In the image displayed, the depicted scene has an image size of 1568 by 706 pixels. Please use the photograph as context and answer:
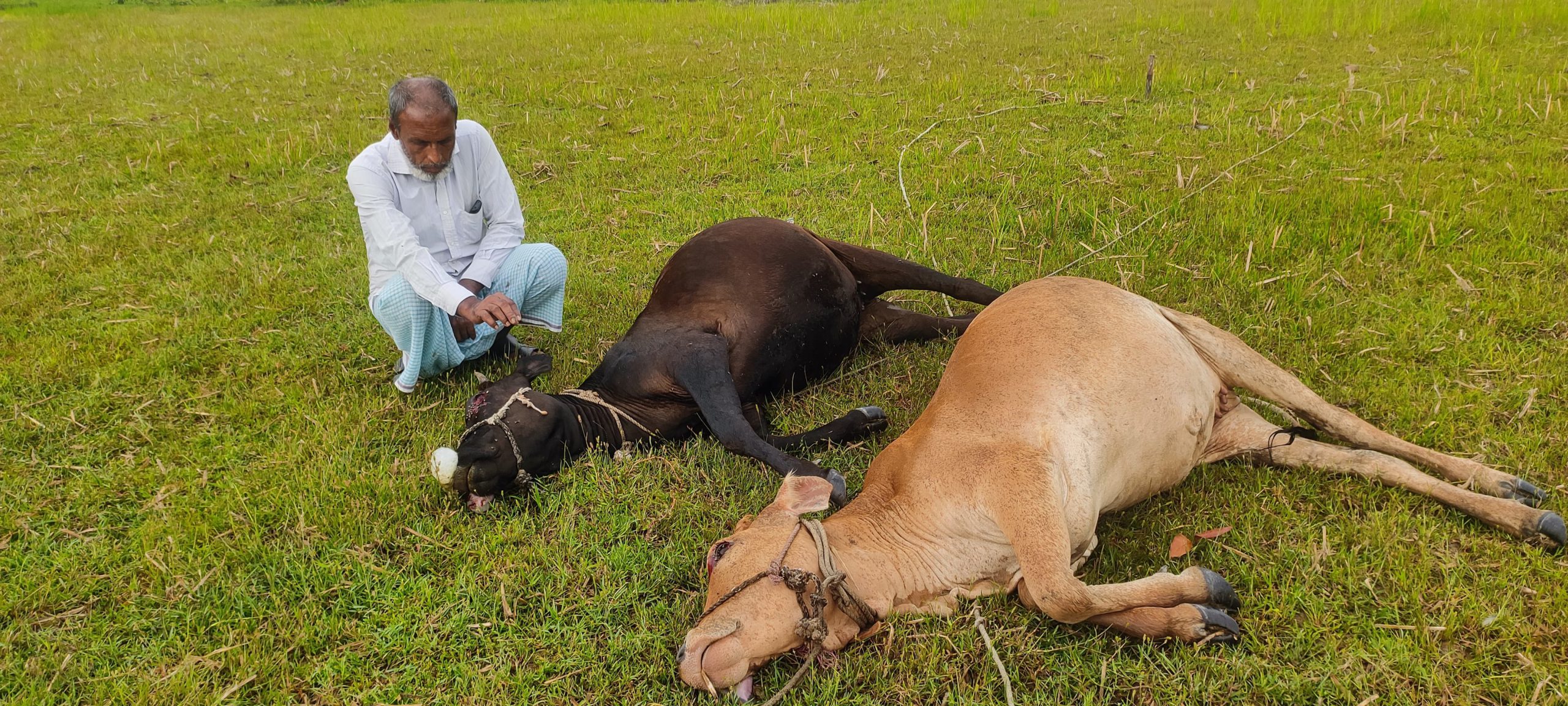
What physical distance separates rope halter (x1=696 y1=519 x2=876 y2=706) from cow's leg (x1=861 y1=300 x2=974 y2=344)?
105 inches

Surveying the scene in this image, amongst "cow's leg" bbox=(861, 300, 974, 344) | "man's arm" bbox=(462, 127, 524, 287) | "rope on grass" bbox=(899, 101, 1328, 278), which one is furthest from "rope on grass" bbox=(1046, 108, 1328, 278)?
"man's arm" bbox=(462, 127, 524, 287)

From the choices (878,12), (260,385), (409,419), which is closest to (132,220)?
(260,385)

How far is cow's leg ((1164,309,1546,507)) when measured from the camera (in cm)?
383

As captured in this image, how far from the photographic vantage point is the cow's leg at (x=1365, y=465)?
140 inches

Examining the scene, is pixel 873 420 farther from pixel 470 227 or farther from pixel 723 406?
pixel 470 227

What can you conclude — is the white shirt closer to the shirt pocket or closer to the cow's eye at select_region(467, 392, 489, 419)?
the shirt pocket

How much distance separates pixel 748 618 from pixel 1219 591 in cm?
166

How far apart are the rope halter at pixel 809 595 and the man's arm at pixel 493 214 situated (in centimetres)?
316

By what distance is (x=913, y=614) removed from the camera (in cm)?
346

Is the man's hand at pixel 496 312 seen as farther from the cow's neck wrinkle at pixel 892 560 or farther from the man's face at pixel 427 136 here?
the cow's neck wrinkle at pixel 892 560

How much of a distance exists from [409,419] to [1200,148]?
263 inches

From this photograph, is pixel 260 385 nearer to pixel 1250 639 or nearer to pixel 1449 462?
pixel 1250 639

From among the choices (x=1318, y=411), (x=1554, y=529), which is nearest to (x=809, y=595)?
(x=1318, y=411)

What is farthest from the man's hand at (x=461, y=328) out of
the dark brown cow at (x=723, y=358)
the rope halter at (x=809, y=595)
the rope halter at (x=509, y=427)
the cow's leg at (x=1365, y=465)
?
the cow's leg at (x=1365, y=465)
